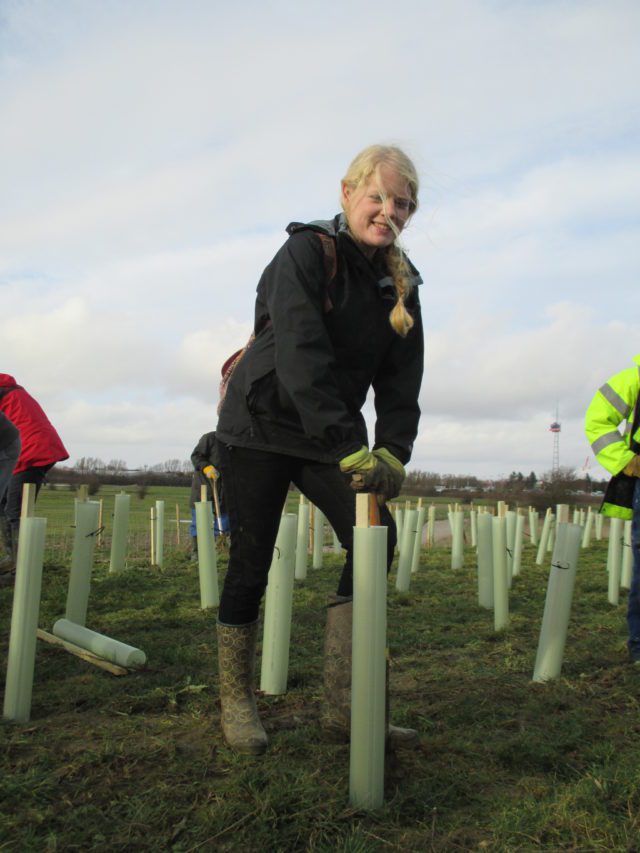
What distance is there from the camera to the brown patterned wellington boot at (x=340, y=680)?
2891 mm

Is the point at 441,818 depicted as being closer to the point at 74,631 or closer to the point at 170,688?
the point at 170,688

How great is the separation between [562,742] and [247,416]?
70.1 inches

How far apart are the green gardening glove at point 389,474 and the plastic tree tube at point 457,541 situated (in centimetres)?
767

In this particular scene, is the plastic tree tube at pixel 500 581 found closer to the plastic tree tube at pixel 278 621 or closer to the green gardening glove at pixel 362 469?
the plastic tree tube at pixel 278 621

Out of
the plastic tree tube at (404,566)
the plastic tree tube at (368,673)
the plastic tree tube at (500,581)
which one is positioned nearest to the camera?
the plastic tree tube at (368,673)

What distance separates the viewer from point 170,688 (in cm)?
365

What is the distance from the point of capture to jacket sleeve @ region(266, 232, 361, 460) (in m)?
2.57

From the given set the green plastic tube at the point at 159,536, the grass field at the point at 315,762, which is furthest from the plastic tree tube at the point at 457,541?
the grass field at the point at 315,762

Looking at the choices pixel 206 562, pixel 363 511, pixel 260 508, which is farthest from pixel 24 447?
pixel 363 511

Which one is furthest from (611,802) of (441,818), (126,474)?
(126,474)

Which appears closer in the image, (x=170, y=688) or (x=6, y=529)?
(x=170, y=688)

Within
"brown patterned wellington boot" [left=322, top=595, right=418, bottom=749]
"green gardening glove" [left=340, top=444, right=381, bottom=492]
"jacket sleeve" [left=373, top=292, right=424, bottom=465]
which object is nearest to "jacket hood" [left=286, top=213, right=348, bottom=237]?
"jacket sleeve" [left=373, top=292, right=424, bottom=465]

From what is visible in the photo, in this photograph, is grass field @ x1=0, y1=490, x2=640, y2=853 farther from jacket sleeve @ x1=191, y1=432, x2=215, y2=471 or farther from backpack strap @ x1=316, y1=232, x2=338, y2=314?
jacket sleeve @ x1=191, y1=432, x2=215, y2=471

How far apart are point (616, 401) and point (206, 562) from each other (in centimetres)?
347
